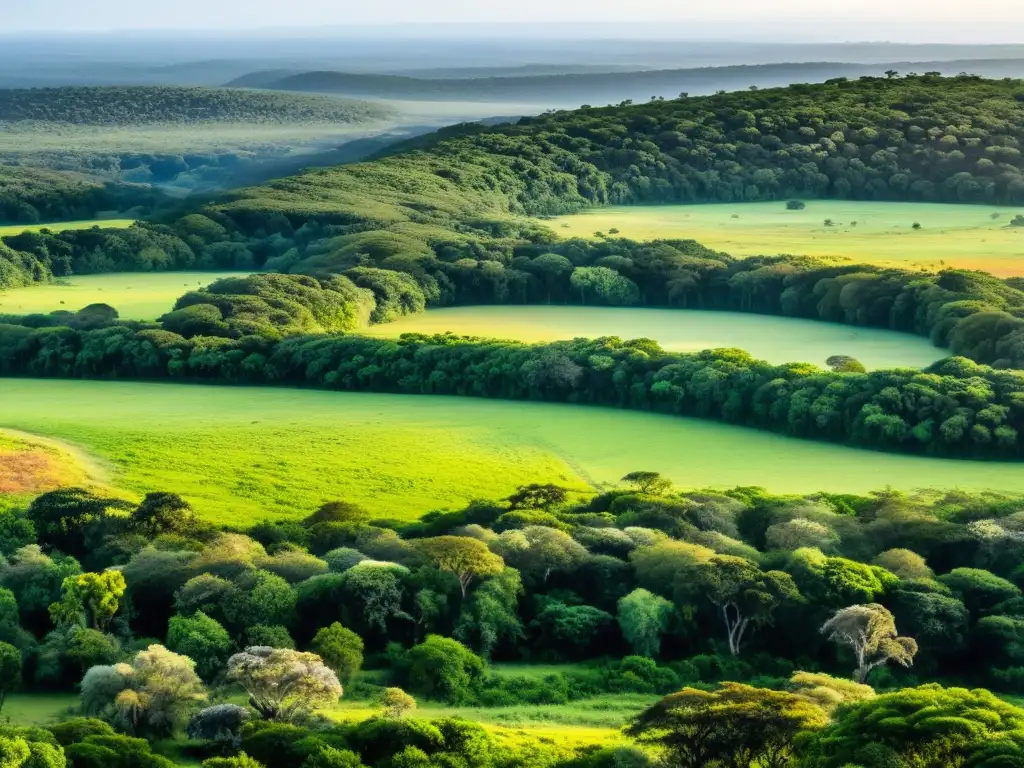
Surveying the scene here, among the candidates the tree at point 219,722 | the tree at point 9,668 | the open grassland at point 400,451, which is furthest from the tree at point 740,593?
the tree at point 9,668

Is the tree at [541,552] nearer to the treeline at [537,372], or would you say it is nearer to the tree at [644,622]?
the tree at [644,622]

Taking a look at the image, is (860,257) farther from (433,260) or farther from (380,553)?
(380,553)

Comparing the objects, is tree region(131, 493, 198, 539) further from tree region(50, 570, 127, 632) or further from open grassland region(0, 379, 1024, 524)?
tree region(50, 570, 127, 632)

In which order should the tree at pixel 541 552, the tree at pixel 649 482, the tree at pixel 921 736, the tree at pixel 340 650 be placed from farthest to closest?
1. the tree at pixel 649 482
2. the tree at pixel 541 552
3. the tree at pixel 340 650
4. the tree at pixel 921 736

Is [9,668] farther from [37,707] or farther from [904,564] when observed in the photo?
[904,564]

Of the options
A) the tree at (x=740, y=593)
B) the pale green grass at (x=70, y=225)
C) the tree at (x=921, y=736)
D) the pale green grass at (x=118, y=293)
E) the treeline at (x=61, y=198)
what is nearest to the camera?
the tree at (x=921, y=736)

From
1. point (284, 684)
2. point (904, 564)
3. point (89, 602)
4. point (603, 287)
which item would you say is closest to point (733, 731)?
point (284, 684)
